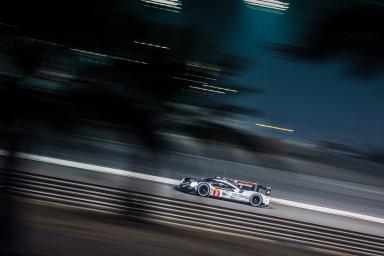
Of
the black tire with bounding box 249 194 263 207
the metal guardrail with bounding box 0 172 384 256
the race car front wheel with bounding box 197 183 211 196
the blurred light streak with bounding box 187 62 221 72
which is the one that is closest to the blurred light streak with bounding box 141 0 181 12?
the blurred light streak with bounding box 187 62 221 72

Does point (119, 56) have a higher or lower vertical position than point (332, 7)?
lower

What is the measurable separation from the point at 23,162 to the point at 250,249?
2.10 m

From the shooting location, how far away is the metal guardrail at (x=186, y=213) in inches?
64.2

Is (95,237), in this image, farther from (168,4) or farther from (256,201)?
(256,201)

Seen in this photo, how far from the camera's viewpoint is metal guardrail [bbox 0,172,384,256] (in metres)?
1.63

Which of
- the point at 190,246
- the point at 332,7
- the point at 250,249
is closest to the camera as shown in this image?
the point at 332,7

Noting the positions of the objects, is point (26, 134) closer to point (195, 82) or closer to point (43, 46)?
point (43, 46)

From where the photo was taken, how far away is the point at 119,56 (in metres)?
1.48

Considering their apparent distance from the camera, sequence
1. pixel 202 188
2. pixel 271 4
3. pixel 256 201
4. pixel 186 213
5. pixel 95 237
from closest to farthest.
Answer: pixel 271 4 < pixel 202 188 < pixel 95 237 < pixel 186 213 < pixel 256 201

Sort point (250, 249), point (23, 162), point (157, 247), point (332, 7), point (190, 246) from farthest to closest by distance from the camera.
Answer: point (250, 249) → point (190, 246) → point (157, 247) → point (23, 162) → point (332, 7)

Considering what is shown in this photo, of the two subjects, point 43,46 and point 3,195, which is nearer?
point 43,46

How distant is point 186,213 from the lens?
3412 mm

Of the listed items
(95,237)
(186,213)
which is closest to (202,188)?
(95,237)

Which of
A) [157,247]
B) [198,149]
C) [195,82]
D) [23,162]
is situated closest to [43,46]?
[23,162]
